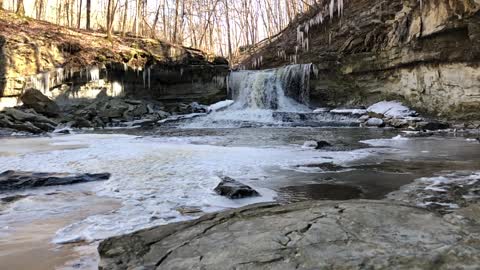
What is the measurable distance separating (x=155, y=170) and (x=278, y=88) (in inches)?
717

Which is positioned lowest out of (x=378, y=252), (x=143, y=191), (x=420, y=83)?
(x=143, y=191)

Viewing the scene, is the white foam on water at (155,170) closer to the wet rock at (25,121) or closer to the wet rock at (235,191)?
the wet rock at (235,191)

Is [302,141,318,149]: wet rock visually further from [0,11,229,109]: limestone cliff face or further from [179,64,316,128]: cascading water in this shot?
[0,11,229,109]: limestone cliff face

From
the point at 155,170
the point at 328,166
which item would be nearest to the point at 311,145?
the point at 328,166

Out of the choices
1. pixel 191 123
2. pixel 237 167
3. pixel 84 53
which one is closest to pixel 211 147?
pixel 237 167

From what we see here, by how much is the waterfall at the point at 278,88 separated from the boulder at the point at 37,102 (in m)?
10.0

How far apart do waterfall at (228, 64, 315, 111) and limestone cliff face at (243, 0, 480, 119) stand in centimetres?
72

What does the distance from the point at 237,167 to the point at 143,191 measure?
223 cm

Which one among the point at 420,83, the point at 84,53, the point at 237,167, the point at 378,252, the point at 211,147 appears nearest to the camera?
the point at 378,252

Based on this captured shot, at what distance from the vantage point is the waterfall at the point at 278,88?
24.2m

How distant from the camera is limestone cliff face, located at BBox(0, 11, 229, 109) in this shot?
832 inches

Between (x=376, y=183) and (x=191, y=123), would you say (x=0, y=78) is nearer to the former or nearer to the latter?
(x=191, y=123)

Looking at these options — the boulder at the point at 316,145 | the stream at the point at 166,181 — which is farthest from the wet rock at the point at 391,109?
the boulder at the point at 316,145

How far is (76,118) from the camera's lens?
19.2m
